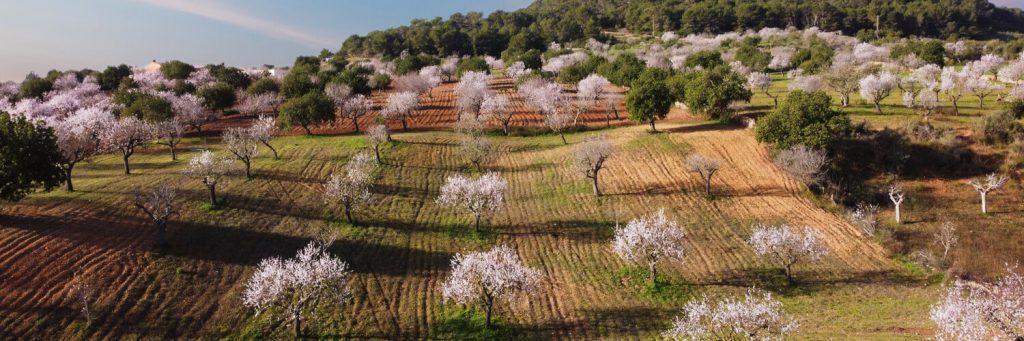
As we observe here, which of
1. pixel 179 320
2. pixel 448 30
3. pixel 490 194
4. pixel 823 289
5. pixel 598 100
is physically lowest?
pixel 823 289

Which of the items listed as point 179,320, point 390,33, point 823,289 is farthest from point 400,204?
point 390,33

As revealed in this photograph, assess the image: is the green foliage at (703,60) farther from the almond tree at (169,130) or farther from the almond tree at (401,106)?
the almond tree at (169,130)

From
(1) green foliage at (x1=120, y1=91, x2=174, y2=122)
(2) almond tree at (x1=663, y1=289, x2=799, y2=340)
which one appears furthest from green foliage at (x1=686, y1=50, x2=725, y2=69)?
(1) green foliage at (x1=120, y1=91, x2=174, y2=122)

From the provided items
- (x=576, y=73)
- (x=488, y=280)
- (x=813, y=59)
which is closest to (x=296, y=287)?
(x=488, y=280)

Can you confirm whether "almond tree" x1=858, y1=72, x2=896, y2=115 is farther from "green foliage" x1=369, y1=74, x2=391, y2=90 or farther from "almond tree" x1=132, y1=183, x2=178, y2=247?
"green foliage" x1=369, y1=74, x2=391, y2=90

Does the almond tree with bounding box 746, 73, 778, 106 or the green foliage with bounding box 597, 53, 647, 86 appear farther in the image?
the green foliage with bounding box 597, 53, 647, 86

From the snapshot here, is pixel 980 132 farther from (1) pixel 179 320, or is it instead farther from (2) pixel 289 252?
(1) pixel 179 320

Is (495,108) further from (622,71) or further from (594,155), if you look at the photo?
(594,155)
